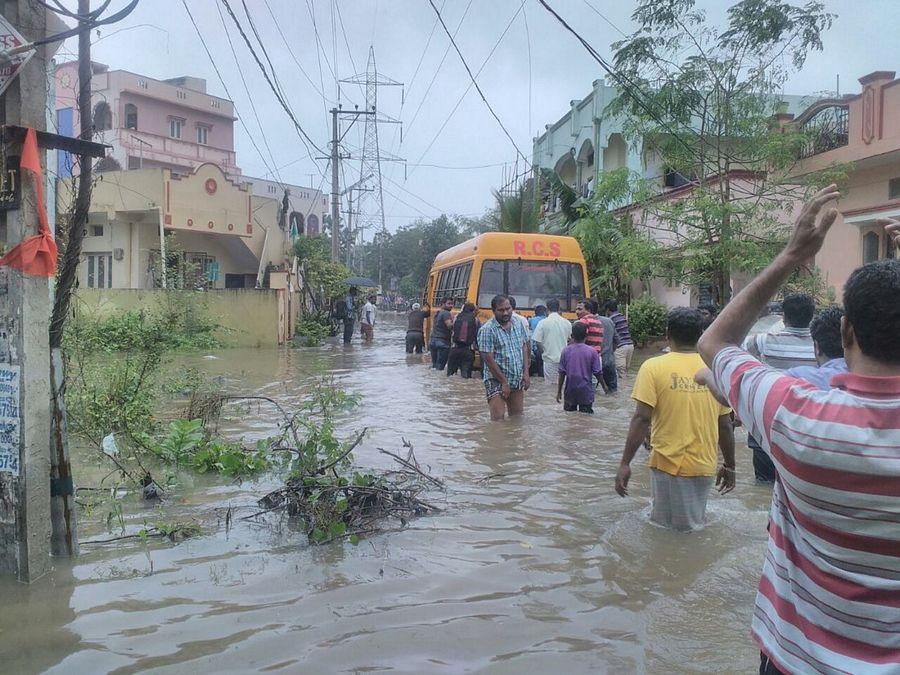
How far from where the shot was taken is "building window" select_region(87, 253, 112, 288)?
2728 cm

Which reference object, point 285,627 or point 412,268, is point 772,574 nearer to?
point 285,627

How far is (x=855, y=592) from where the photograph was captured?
174cm

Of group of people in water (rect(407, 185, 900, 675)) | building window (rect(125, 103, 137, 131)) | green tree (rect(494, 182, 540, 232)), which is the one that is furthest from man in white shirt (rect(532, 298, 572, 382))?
building window (rect(125, 103, 137, 131))

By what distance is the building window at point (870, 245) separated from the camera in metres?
15.9

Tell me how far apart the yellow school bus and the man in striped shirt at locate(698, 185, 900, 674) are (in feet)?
38.0

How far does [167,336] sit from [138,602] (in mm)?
A: 16081

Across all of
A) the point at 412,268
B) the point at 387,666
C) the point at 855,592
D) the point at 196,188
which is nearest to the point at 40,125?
the point at 387,666

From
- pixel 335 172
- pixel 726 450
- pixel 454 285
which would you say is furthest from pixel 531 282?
pixel 335 172

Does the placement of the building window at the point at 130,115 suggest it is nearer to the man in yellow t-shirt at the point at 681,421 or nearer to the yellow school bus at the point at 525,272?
the yellow school bus at the point at 525,272

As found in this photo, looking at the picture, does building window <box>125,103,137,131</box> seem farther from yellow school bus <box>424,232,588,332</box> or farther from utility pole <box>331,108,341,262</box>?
yellow school bus <box>424,232,588,332</box>

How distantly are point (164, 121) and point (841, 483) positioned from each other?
135 feet

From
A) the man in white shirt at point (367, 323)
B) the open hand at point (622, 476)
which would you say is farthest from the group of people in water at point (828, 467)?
the man in white shirt at point (367, 323)

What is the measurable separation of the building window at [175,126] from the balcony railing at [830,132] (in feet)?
103

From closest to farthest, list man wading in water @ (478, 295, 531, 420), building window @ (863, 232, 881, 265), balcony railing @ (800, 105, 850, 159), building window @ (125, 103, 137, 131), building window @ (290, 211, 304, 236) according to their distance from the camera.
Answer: man wading in water @ (478, 295, 531, 420) < building window @ (863, 232, 881, 265) < balcony railing @ (800, 105, 850, 159) < building window @ (290, 211, 304, 236) < building window @ (125, 103, 137, 131)
